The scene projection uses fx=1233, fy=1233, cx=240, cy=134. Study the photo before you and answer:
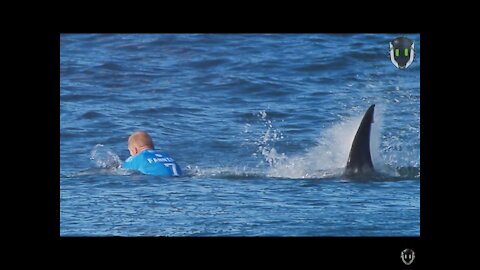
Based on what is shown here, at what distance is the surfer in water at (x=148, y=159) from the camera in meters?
11.4

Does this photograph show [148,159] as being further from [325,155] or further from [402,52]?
[402,52]

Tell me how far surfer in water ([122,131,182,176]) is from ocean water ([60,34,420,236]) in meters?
0.06

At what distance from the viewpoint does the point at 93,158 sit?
11.6m

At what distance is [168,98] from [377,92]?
77.9 inches

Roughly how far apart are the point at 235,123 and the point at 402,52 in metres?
1.69

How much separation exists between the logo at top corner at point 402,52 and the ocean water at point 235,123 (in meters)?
0.07

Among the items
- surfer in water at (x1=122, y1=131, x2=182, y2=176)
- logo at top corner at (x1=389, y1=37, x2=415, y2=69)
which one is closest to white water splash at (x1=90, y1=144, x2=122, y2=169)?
surfer in water at (x1=122, y1=131, x2=182, y2=176)

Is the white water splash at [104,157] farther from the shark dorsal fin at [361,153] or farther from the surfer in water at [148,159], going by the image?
the shark dorsal fin at [361,153]

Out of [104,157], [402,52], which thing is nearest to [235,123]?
[104,157]

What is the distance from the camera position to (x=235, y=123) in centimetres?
1163

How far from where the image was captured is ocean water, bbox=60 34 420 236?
1136 cm
